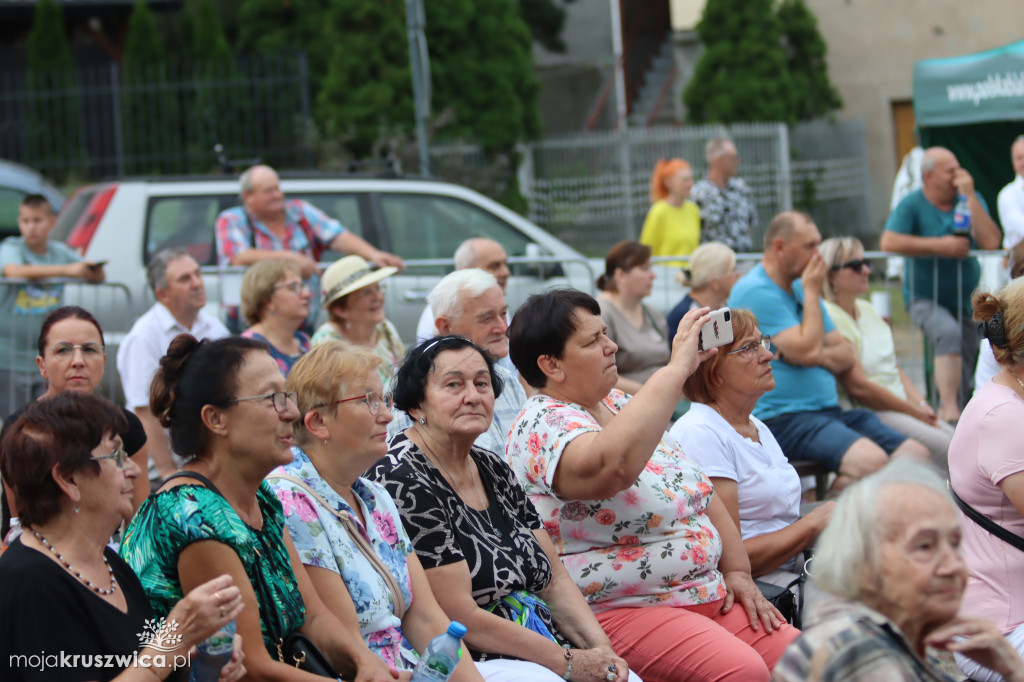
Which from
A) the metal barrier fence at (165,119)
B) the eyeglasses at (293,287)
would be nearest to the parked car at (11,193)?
the metal barrier fence at (165,119)

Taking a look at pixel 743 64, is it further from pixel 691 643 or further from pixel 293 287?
pixel 691 643

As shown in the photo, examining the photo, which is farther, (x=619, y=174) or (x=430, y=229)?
(x=619, y=174)

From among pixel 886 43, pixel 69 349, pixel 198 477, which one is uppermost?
pixel 886 43

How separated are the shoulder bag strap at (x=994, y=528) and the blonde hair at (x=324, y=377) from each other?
6.12 ft

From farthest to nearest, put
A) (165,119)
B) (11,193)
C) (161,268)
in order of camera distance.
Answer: (165,119), (11,193), (161,268)

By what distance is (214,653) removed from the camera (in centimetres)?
269

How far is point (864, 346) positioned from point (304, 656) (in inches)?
175

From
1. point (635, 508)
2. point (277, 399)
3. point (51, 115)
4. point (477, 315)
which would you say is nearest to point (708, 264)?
point (477, 315)

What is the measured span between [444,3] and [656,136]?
398cm

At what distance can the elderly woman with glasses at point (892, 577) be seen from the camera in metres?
2.29

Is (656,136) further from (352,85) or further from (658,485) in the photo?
(658,485)

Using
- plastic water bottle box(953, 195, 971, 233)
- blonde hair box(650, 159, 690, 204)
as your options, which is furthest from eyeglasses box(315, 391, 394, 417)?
blonde hair box(650, 159, 690, 204)

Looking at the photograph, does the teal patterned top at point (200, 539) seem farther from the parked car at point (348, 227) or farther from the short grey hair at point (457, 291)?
the parked car at point (348, 227)

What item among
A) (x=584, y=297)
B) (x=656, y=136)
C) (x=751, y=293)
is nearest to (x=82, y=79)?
(x=656, y=136)
